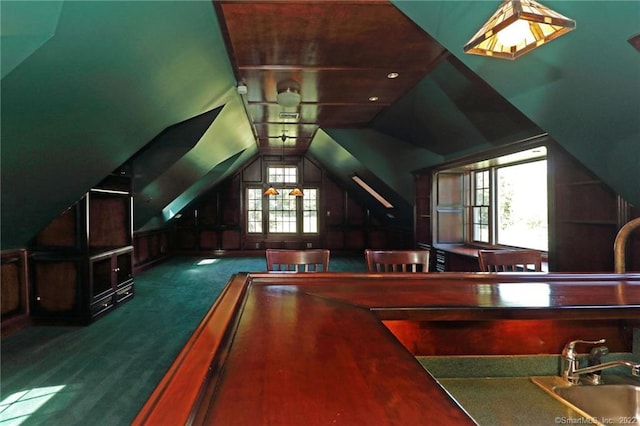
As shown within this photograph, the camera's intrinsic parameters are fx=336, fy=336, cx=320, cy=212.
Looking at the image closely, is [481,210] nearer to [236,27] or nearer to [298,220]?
[236,27]

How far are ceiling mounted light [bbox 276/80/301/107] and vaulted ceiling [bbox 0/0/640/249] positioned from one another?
11 centimetres

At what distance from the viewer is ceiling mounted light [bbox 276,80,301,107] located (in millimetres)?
3287

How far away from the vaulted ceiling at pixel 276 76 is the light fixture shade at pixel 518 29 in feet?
1.81

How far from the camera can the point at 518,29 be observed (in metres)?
1.40

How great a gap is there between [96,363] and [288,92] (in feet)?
9.79

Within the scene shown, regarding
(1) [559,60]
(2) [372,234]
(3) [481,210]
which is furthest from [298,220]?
(1) [559,60]

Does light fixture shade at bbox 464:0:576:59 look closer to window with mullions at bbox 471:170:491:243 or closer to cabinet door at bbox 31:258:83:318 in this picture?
window with mullions at bbox 471:170:491:243

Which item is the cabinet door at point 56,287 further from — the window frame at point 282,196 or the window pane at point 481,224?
the window frame at point 282,196

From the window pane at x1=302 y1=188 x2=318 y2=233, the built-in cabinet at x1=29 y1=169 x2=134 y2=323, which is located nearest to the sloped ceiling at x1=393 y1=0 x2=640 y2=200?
the built-in cabinet at x1=29 y1=169 x2=134 y2=323

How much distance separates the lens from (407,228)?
299 inches

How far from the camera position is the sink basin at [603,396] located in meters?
1.18

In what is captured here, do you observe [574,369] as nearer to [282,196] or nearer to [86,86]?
[86,86]

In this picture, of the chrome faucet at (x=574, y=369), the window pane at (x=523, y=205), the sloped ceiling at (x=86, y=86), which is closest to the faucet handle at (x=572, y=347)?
the chrome faucet at (x=574, y=369)

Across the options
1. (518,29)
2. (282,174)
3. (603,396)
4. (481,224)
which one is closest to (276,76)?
(518,29)
